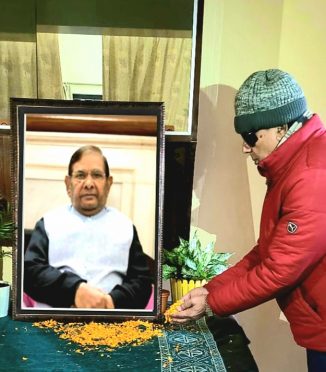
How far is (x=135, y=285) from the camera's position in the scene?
1203 millimetres

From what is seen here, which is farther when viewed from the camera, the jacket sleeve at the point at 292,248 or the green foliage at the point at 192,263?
the green foliage at the point at 192,263

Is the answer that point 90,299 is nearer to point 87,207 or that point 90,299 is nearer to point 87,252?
point 87,252

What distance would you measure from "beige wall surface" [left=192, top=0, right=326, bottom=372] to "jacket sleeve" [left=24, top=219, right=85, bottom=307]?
1.69 ft

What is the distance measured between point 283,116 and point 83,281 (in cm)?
65

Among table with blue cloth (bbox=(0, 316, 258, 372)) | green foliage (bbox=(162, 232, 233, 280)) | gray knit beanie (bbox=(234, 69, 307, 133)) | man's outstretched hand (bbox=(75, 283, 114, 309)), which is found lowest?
table with blue cloth (bbox=(0, 316, 258, 372))

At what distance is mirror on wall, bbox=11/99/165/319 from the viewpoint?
3.90 feet

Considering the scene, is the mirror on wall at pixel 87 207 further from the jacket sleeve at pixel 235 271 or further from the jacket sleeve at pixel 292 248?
the jacket sleeve at pixel 292 248

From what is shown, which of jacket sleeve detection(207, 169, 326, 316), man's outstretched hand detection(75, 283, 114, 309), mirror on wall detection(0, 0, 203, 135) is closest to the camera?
jacket sleeve detection(207, 169, 326, 316)

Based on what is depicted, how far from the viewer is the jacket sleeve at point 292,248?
86cm

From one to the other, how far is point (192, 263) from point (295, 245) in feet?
1.46

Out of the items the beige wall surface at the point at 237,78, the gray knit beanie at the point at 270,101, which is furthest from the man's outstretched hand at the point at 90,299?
the gray knit beanie at the point at 270,101

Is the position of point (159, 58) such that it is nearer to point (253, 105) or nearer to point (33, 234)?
point (253, 105)

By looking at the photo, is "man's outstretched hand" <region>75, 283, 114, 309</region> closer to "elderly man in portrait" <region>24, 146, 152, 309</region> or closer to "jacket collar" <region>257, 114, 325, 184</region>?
"elderly man in portrait" <region>24, 146, 152, 309</region>

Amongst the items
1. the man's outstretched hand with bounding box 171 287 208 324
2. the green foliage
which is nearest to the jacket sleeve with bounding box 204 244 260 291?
the man's outstretched hand with bounding box 171 287 208 324
